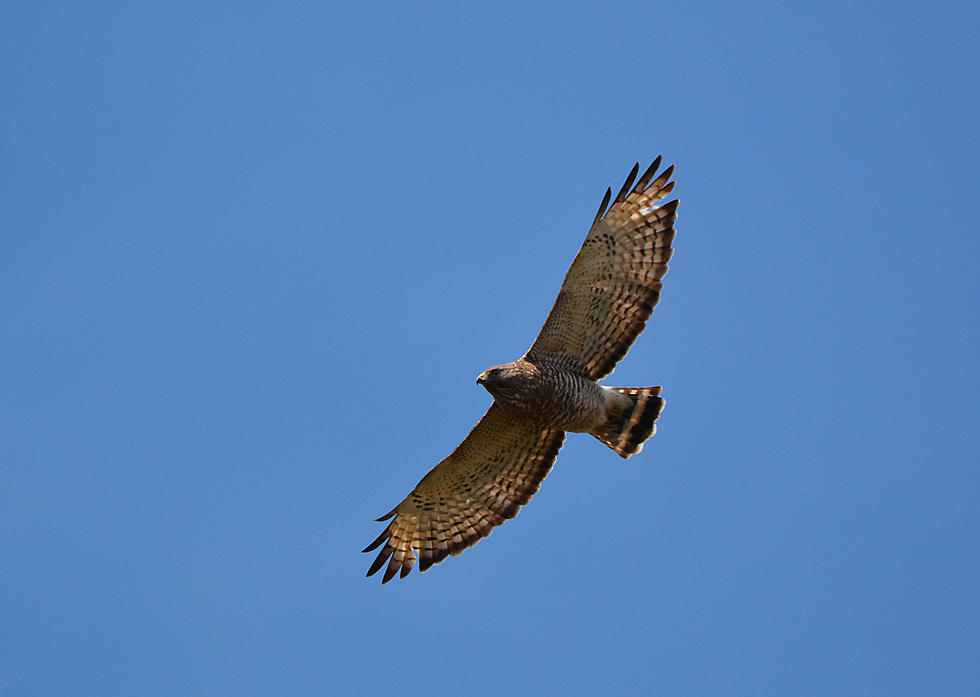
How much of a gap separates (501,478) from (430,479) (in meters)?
0.76

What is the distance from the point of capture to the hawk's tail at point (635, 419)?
14047mm

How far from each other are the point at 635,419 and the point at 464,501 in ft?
6.59

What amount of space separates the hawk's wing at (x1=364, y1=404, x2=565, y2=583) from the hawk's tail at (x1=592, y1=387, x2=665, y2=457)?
0.63 metres

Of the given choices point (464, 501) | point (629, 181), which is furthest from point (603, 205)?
point (464, 501)

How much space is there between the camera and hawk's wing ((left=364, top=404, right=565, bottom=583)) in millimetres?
14211

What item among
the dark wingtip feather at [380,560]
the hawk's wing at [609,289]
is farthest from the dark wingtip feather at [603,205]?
the dark wingtip feather at [380,560]

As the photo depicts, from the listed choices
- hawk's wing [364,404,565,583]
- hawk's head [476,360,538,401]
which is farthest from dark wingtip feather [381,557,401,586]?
hawk's head [476,360,538,401]

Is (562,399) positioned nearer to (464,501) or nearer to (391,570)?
(464,501)

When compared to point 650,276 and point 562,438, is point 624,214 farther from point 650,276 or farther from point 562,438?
A: point 562,438

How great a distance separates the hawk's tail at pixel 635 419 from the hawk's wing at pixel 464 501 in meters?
0.63

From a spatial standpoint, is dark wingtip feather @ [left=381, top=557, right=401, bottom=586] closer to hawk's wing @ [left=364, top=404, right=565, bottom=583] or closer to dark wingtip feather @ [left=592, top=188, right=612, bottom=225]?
hawk's wing @ [left=364, top=404, right=565, bottom=583]

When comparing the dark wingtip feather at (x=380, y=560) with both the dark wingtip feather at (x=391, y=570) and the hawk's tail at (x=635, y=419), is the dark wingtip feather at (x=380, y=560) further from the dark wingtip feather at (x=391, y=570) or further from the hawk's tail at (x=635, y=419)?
the hawk's tail at (x=635, y=419)

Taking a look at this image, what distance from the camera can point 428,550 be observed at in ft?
46.7

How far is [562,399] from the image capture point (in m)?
13.6
